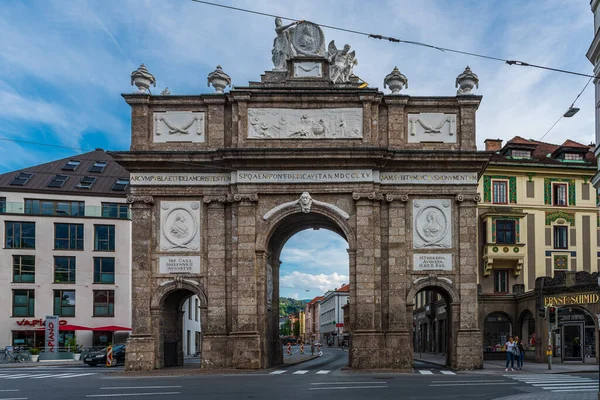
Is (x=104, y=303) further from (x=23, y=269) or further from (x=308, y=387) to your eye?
A: (x=308, y=387)

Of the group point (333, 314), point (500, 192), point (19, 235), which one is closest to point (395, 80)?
point (500, 192)

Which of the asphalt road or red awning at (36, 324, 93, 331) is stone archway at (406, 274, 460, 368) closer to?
the asphalt road

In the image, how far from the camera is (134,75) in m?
33.9

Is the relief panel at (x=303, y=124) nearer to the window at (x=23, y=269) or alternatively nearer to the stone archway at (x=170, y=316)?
the stone archway at (x=170, y=316)

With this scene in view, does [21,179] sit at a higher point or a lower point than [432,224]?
higher

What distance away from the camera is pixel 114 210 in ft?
188

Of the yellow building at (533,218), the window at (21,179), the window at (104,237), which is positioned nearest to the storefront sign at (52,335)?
the window at (104,237)

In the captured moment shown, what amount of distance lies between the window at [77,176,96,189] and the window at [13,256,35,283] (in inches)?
295

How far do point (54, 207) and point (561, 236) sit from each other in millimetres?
39538

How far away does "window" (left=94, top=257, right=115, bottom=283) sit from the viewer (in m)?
55.6

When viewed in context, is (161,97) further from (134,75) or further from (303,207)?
(303,207)

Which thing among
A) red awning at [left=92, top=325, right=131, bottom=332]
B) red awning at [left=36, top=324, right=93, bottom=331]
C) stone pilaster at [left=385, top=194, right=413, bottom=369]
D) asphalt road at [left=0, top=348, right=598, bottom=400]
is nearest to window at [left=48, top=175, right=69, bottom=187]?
red awning at [left=36, top=324, right=93, bottom=331]

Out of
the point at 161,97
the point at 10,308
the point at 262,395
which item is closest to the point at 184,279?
the point at 161,97

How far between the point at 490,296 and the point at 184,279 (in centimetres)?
2191
